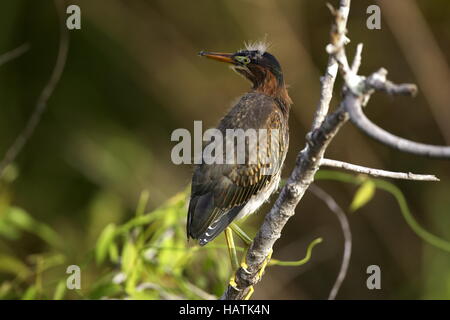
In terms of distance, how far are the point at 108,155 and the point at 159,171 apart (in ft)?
1.46

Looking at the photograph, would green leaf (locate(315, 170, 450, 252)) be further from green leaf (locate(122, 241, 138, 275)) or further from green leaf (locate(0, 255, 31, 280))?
green leaf (locate(0, 255, 31, 280))

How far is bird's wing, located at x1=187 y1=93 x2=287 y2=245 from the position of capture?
2.86 metres

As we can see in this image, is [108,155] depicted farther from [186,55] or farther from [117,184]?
[186,55]

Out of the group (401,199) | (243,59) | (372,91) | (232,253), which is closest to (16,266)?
(232,253)

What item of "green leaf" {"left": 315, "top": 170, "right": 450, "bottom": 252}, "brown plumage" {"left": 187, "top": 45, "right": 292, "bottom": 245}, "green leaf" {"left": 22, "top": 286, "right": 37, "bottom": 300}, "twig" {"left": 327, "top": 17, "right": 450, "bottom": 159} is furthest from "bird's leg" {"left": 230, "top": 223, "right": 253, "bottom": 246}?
"twig" {"left": 327, "top": 17, "right": 450, "bottom": 159}

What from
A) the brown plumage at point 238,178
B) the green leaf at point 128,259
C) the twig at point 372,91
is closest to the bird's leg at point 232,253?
the brown plumage at point 238,178

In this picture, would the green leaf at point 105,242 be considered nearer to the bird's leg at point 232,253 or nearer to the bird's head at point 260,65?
the bird's leg at point 232,253

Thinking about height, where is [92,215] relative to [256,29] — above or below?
below

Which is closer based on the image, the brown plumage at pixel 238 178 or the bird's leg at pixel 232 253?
the brown plumage at pixel 238 178

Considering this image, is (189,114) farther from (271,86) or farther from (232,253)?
(232,253)

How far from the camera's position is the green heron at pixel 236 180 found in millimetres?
2865

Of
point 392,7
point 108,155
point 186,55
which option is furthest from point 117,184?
point 392,7

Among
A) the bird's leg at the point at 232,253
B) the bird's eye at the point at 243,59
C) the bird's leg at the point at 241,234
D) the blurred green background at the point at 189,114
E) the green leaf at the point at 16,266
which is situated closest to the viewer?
the bird's leg at the point at 232,253

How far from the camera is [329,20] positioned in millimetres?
5195
